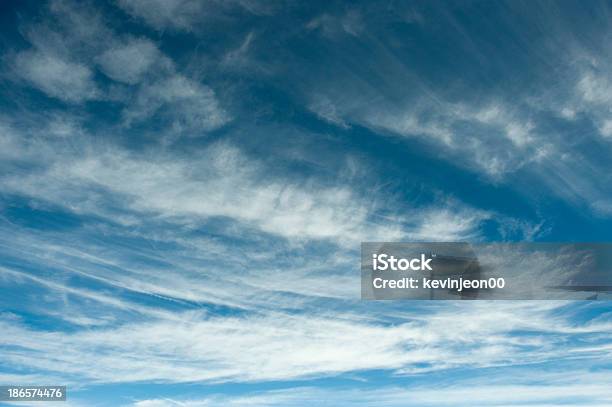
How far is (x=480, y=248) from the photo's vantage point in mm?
39125

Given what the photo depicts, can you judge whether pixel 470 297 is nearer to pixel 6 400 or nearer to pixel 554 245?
pixel 554 245

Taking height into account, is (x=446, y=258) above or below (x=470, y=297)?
above

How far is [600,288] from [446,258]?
1293 cm

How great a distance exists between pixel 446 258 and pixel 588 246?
11.7 m

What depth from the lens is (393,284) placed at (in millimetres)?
38375

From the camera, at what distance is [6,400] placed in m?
40.3

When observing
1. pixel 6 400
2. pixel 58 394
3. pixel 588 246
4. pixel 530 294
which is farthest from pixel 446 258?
pixel 6 400

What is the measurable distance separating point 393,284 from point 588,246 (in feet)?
54.1

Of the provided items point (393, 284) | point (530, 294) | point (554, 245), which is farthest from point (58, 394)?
point (554, 245)

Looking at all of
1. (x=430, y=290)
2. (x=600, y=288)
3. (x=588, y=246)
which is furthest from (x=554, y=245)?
(x=430, y=290)

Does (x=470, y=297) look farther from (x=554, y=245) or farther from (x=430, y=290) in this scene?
(x=554, y=245)

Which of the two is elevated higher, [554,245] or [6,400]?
[554,245]

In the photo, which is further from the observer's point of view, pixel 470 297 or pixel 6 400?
pixel 6 400

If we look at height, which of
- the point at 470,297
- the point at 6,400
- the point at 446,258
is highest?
the point at 446,258
